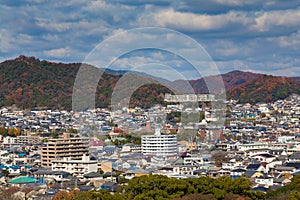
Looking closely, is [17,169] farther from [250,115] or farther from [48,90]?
[48,90]

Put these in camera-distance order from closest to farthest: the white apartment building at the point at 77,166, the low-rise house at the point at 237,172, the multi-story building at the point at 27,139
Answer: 1. the low-rise house at the point at 237,172
2. the white apartment building at the point at 77,166
3. the multi-story building at the point at 27,139

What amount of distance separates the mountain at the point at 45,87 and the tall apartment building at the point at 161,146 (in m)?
23.4

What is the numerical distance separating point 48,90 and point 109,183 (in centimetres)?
4494

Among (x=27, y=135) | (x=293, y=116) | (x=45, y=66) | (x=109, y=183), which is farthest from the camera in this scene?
(x=45, y=66)

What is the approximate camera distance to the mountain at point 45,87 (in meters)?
53.3

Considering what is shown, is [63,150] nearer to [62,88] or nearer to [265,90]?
[62,88]

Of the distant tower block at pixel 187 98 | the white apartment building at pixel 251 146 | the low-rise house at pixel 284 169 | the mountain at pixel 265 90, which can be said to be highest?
the mountain at pixel 265 90

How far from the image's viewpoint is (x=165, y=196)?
12.4 m

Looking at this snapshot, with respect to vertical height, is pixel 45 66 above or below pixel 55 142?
above

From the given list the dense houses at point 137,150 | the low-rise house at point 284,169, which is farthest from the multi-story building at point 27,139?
the low-rise house at point 284,169

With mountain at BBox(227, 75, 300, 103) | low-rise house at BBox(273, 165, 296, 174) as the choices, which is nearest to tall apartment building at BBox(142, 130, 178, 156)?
low-rise house at BBox(273, 165, 296, 174)

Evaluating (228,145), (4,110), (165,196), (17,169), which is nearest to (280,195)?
(165,196)

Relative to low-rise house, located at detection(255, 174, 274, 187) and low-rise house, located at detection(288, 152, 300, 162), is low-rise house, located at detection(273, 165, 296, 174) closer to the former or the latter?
low-rise house, located at detection(255, 174, 274, 187)

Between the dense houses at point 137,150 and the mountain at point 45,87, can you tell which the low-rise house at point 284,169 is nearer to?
the dense houses at point 137,150
